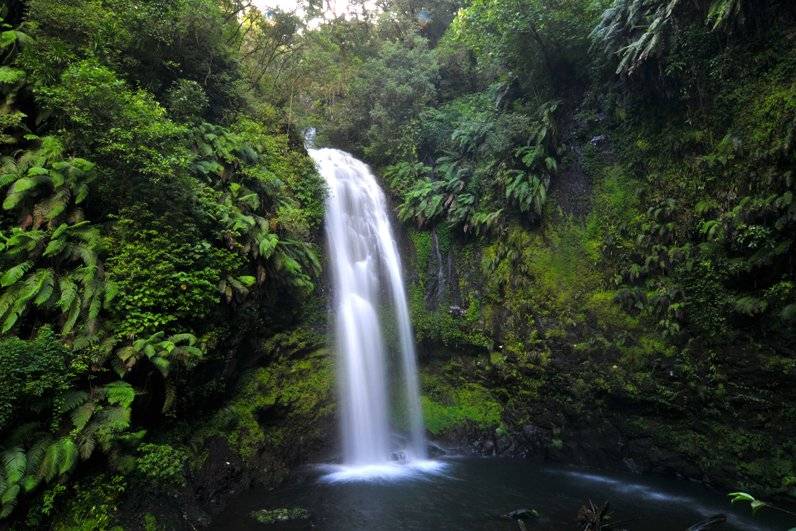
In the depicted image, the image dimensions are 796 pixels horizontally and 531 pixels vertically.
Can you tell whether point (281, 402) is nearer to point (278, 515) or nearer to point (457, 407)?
point (278, 515)

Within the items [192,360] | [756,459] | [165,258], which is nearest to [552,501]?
[756,459]

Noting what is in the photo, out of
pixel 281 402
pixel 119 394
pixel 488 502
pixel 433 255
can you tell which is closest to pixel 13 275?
pixel 119 394

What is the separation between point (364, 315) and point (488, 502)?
20.4ft

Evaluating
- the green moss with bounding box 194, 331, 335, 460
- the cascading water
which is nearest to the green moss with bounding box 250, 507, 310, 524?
the green moss with bounding box 194, 331, 335, 460

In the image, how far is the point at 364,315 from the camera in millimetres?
13438

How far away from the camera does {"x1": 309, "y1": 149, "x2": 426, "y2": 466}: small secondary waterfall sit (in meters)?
12.1

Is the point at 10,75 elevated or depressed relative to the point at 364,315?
elevated

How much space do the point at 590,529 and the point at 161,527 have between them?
6733 mm

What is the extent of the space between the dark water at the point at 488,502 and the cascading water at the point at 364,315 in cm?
163

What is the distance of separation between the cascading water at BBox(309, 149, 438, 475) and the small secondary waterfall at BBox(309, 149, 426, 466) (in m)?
0.02

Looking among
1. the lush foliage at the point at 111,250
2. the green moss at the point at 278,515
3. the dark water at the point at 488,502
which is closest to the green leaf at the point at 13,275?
the lush foliage at the point at 111,250

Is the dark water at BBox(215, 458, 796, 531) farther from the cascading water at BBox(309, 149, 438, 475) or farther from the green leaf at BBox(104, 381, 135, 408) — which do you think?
the green leaf at BBox(104, 381, 135, 408)

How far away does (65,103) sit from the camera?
7852 millimetres

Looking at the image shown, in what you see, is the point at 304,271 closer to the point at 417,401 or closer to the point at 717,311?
the point at 417,401
